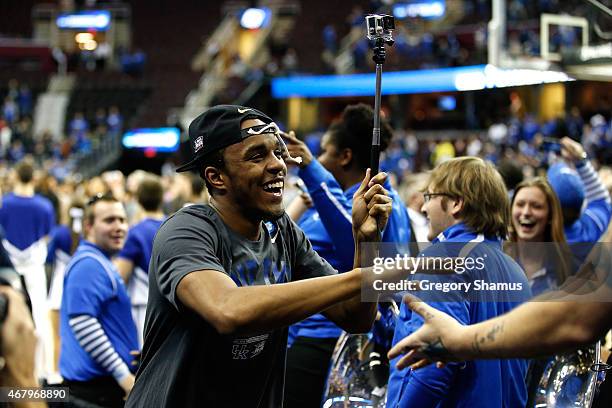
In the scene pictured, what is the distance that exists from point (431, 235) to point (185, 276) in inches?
54.5

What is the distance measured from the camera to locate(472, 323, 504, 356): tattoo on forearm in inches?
94.6

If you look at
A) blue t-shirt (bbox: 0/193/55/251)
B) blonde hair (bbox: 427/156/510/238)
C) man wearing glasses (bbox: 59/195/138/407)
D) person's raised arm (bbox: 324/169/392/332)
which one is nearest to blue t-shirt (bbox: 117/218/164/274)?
man wearing glasses (bbox: 59/195/138/407)

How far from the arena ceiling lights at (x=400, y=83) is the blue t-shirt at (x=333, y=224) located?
1823cm

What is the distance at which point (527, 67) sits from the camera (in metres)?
9.04

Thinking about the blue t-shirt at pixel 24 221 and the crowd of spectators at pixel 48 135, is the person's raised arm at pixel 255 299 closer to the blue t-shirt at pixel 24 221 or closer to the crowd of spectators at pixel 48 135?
the blue t-shirt at pixel 24 221

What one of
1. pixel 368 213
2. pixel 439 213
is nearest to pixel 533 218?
pixel 439 213

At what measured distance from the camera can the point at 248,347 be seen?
2.88 meters

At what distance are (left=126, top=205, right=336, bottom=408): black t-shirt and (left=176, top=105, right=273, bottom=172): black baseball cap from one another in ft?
0.63

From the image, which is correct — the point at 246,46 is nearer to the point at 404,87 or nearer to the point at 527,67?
the point at 404,87

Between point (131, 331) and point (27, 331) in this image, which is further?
point (131, 331)

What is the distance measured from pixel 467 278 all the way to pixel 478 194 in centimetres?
43

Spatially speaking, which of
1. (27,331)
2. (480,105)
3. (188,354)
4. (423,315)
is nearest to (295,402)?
(188,354)

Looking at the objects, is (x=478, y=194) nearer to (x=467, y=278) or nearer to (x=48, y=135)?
(x=467, y=278)

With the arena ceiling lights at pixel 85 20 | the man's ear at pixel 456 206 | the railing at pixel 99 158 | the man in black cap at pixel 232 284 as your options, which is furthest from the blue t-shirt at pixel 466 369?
the arena ceiling lights at pixel 85 20
